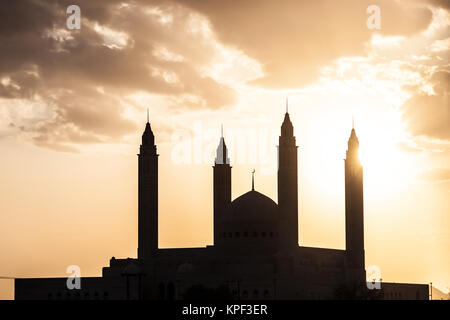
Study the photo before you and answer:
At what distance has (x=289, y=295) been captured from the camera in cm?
12575

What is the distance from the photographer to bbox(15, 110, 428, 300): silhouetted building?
126188mm

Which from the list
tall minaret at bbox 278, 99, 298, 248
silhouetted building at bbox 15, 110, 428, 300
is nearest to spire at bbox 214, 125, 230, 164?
silhouetted building at bbox 15, 110, 428, 300

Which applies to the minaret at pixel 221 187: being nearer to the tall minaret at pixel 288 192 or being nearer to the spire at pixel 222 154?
the spire at pixel 222 154

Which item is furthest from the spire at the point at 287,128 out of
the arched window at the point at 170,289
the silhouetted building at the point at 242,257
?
the arched window at the point at 170,289

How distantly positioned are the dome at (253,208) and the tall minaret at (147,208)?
756 cm

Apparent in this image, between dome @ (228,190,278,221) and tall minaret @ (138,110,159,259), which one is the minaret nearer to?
dome @ (228,190,278,221)

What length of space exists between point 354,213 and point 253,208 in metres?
10.2

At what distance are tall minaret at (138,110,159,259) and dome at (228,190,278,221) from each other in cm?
756

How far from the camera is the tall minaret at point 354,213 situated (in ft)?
426

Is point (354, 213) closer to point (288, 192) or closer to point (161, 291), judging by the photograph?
point (288, 192)

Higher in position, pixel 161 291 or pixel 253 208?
pixel 253 208

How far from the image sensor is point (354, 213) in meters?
130

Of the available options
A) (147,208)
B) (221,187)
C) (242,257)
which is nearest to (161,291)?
(147,208)
